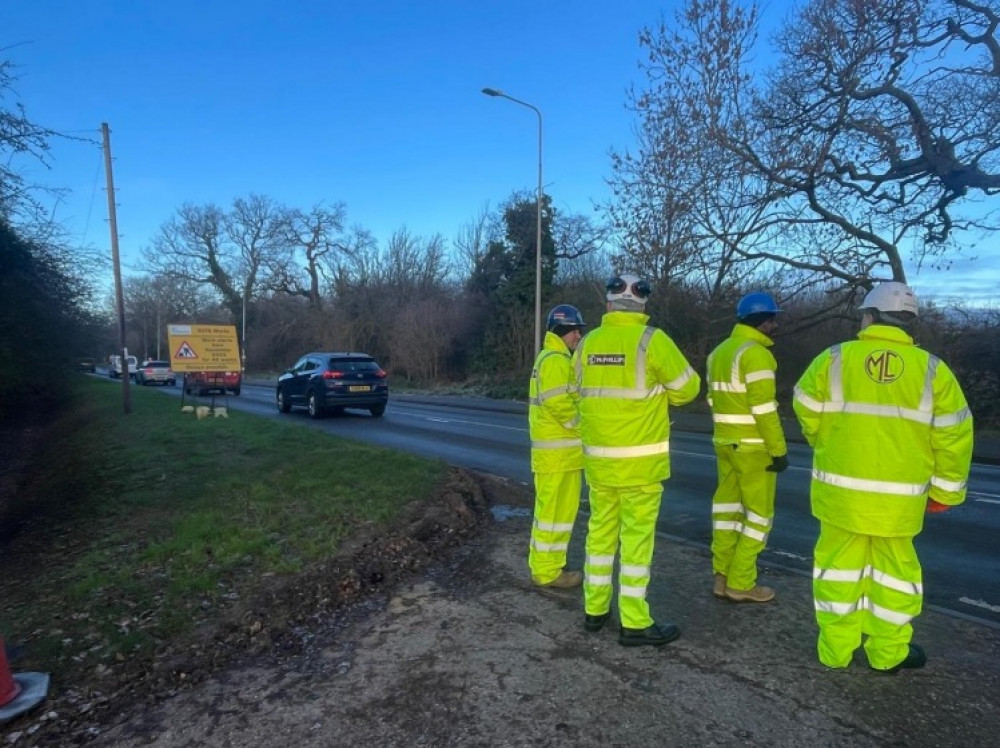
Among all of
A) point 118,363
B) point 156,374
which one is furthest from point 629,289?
point 156,374

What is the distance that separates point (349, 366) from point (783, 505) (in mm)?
13125

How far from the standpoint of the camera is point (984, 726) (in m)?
2.85

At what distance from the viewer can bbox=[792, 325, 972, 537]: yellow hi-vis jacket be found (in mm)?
3178

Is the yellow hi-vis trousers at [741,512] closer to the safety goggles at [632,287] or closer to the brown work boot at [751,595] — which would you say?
the brown work boot at [751,595]

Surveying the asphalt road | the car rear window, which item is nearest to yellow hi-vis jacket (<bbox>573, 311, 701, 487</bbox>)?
the asphalt road

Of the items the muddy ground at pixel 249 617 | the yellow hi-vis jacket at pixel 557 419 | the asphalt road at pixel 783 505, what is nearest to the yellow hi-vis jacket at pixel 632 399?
the yellow hi-vis jacket at pixel 557 419

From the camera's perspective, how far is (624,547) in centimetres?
369

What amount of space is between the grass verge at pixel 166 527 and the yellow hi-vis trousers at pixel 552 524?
168cm

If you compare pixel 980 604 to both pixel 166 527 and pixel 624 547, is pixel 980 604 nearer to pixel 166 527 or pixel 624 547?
pixel 624 547

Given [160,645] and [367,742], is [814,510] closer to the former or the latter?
[367,742]

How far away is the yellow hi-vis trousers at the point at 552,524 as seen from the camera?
455 cm

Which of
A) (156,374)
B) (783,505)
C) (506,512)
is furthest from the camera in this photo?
(156,374)

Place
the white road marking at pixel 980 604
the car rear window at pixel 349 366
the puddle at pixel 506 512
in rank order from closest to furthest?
the white road marking at pixel 980 604 < the puddle at pixel 506 512 < the car rear window at pixel 349 366

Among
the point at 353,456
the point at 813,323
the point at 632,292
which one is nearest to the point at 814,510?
the point at 632,292
